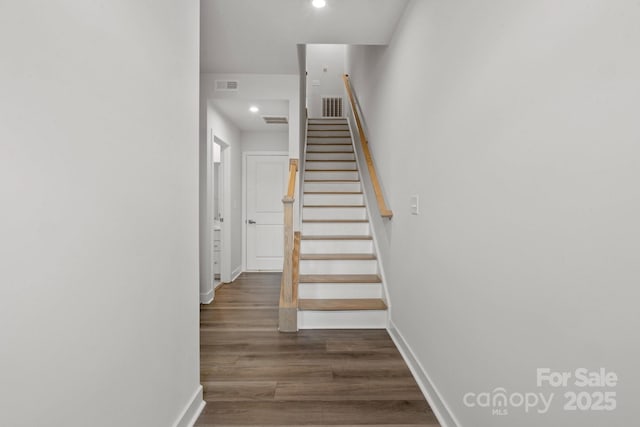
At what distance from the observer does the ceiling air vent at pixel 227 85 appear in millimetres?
3803

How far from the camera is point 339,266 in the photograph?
350 centimetres

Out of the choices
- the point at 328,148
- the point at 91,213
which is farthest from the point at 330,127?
the point at 91,213

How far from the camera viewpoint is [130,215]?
1186 millimetres

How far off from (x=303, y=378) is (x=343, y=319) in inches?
36.1

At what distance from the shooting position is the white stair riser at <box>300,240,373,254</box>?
3721 mm

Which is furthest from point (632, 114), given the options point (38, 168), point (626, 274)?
point (38, 168)

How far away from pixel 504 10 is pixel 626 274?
1.02 meters

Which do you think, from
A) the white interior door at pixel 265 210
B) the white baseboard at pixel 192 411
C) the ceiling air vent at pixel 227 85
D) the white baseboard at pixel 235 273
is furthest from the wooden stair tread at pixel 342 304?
the white interior door at pixel 265 210

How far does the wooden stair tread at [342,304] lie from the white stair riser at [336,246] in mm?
664

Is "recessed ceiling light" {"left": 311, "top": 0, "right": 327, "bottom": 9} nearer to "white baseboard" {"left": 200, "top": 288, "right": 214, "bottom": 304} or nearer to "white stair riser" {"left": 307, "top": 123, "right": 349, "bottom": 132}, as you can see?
"white baseboard" {"left": 200, "top": 288, "right": 214, "bottom": 304}

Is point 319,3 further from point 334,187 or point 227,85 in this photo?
point 334,187

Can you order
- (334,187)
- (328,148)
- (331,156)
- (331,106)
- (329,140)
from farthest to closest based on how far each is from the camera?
(331,106), (329,140), (328,148), (331,156), (334,187)

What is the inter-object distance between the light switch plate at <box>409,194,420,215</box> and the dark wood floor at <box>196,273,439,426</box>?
108cm

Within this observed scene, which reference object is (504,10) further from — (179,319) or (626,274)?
(179,319)
